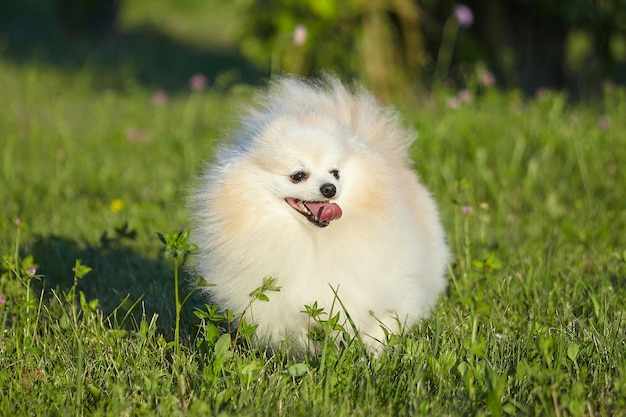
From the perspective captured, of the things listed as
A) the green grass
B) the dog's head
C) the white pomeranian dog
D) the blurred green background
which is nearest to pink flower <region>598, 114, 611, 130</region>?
the green grass

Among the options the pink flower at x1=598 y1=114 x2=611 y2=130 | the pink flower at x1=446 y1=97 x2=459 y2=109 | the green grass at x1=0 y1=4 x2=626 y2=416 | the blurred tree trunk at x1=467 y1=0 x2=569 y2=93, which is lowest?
the green grass at x1=0 y1=4 x2=626 y2=416

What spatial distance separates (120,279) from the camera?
163 inches

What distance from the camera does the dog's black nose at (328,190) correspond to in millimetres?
2889

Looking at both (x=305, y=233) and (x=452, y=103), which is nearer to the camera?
(x=305, y=233)

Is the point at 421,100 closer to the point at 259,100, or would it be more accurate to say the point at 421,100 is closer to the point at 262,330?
the point at 259,100

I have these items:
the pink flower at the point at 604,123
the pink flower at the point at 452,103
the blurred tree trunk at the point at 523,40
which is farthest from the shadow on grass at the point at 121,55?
the pink flower at the point at 604,123

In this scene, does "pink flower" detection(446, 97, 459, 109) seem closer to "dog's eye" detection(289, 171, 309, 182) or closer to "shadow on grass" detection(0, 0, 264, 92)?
"dog's eye" detection(289, 171, 309, 182)

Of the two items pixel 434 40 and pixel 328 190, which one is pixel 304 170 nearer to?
pixel 328 190

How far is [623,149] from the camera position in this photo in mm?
5902

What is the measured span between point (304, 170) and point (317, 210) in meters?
0.15

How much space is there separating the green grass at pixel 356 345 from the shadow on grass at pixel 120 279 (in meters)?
0.01

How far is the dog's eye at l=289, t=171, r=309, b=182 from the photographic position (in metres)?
2.96

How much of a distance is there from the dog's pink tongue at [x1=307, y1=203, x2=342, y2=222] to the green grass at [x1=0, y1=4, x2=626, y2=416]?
0.46 meters

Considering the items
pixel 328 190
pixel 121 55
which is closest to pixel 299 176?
pixel 328 190
